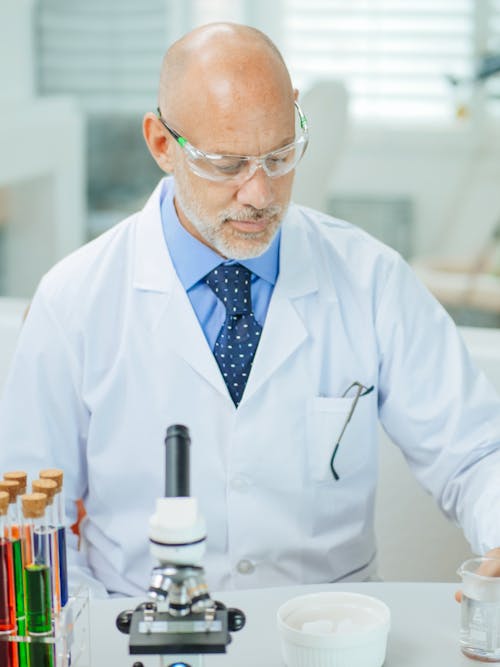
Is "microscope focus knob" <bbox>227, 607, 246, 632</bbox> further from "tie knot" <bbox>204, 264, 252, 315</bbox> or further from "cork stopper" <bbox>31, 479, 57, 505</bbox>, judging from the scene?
"tie knot" <bbox>204, 264, 252, 315</bbox>

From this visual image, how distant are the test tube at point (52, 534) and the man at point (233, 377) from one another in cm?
55

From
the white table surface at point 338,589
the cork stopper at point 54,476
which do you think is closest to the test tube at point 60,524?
the cork stopper at point 54,476

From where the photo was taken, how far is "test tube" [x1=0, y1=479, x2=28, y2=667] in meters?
0.98

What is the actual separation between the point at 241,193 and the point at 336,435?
1.21 ft

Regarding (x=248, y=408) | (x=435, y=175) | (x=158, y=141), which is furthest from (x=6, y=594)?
(x=435, y=175)

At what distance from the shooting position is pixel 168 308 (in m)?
1.59

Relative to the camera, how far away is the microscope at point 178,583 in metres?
0.85

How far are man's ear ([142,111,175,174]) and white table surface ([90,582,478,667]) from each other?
2.18 ft

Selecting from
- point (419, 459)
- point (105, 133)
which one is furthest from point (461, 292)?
point (419, 459)

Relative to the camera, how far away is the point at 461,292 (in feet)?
15.8

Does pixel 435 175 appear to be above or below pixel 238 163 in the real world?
below

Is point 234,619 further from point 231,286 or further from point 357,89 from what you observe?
point 357,89

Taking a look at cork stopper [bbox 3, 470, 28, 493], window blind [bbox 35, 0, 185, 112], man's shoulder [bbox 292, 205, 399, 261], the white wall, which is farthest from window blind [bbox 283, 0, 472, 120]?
cork stopper [bbox 3, 470, 28, 493]

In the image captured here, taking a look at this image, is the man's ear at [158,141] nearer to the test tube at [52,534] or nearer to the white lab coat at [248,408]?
the white lab coat at [248,408]
